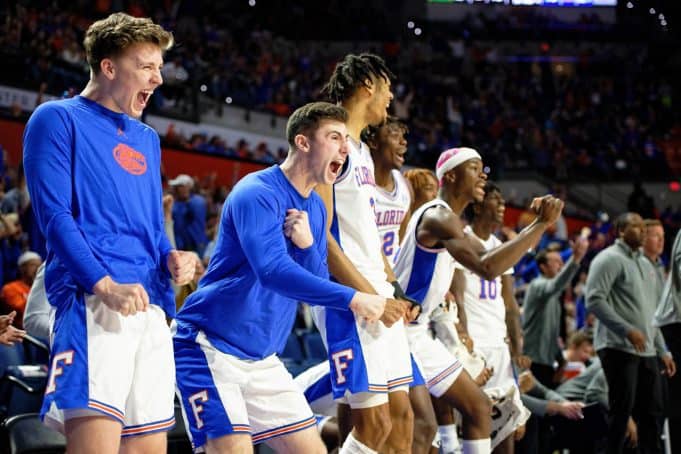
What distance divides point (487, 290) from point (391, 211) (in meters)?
1.50

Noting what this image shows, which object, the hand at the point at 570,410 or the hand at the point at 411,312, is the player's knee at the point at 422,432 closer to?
the hand at the point at 411,312

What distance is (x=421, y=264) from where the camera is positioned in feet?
18.3

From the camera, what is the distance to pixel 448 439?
5.89 metres

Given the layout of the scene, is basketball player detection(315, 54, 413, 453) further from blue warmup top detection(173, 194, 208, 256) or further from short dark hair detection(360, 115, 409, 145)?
blue warmup top detection(173, 194, 208, 256)

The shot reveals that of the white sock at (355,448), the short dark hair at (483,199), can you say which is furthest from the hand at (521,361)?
the white sock at (355,448)

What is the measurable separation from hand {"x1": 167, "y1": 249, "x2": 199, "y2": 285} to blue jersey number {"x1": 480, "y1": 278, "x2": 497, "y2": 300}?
Result: 3548mm

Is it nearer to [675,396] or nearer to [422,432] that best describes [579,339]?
[675,396]

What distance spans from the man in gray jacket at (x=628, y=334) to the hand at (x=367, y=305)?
13.7 ft

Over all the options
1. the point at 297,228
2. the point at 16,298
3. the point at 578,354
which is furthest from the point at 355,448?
the point at 578,354

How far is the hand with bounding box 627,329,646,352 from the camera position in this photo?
24.2 ft

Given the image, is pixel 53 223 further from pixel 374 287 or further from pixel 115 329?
pixel 374 287

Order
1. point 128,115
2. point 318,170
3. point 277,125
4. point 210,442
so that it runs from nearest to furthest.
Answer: point 128,115 → point 210,442 → point 318,170 → point 277,125

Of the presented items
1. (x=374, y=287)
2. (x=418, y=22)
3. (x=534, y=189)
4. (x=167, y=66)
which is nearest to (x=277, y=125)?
(x=167, y=66)

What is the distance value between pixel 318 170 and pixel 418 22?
1025 inches
